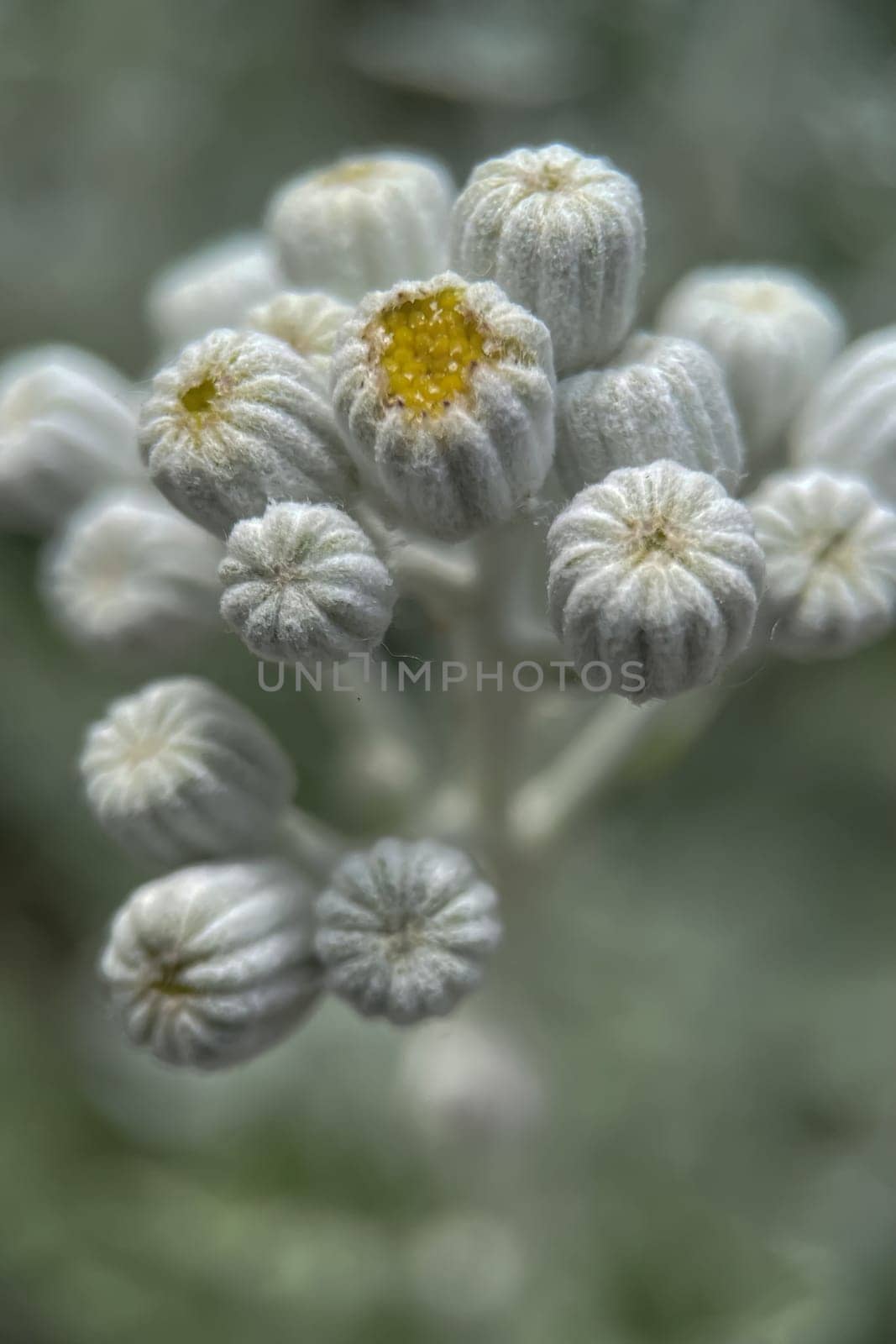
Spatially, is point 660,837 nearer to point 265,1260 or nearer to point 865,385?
point 265,1260

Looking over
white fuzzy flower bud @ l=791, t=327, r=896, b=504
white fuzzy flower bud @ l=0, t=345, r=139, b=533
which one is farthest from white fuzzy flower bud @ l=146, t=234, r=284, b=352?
white fuzzy flower bud @ l=791, t=327, r=896, b=504

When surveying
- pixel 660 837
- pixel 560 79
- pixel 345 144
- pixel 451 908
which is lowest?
pixel 451 908

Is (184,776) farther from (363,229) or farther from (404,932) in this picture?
(363,229)

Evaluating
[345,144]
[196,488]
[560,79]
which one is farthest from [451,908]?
[345,144]

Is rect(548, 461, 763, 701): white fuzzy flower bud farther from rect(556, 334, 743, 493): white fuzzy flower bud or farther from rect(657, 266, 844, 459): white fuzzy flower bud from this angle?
rect(657, 266, 844, 459): white fuzzy flower bud

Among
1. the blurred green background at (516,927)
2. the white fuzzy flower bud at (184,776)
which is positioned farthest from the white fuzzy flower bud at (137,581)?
the blurred green background at (516,927)

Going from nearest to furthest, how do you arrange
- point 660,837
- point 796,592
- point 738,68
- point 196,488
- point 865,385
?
point 196,488 < point 796,592 < point 865,385 < point 738,68 < point 660,837
